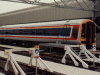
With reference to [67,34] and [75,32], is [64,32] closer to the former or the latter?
[67,34]

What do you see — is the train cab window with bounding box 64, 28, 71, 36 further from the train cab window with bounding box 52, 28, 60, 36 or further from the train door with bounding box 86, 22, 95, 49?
the train door with bounding box 86, 22, 95, 49

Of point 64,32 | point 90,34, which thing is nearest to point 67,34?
point 64,32

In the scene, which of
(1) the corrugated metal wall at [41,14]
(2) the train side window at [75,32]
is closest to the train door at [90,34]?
(2) the train side window at [75,32]

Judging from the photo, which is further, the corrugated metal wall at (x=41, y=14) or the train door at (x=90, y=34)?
the corrugated metal wall at (x=41, y=14)

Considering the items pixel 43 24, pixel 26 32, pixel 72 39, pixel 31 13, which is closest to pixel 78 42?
pixel 72 39

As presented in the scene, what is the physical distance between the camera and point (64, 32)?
1822cm

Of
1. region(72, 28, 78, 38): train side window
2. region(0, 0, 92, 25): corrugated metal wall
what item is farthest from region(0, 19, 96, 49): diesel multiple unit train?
region(0, 0, 92, 25): corrugated metal wall

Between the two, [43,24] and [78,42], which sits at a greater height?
[43,24]

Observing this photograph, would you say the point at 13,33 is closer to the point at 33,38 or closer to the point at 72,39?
the point at 33,38

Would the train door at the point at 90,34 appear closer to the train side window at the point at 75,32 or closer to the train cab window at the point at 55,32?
the train side window at the point at 75,32

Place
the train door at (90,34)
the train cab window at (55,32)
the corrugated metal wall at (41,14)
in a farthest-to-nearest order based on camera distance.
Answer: the corrugated metal wall at (41,14), the train cab window at (55,32), the train door at (90,34)

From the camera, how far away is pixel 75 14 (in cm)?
2648

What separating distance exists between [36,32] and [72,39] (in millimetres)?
6297

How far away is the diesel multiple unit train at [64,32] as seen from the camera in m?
17.3
